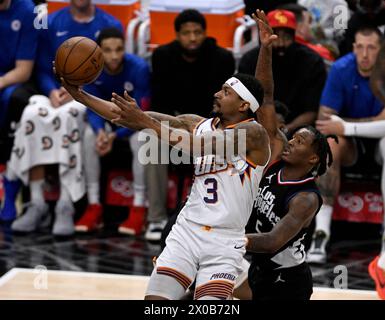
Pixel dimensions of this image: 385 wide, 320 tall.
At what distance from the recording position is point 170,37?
9.24 meters

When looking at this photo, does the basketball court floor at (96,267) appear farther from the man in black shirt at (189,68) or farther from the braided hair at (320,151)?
the braided hair at (320,151)

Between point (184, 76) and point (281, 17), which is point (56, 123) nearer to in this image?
point (184, 76)

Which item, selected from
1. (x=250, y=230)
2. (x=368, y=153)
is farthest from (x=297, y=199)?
(x=368, y=153)

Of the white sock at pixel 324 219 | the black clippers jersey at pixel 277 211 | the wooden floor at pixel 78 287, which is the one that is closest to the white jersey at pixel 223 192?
the black clippers jersey at pixel 277 211

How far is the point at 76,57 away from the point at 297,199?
144cm

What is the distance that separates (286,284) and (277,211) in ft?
1.41

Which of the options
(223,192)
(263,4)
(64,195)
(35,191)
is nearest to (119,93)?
(64,195)

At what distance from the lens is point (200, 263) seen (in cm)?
538

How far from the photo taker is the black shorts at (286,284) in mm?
5949

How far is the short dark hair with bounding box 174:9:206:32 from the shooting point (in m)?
8.51

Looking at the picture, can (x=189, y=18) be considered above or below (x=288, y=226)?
above

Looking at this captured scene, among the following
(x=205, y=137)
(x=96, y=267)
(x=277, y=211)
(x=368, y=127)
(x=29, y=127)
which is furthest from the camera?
(x=29, y=127)

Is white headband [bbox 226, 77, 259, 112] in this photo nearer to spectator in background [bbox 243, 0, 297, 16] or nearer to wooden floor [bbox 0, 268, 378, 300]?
wooden floor [bbox 0, 268, 378, 300]
